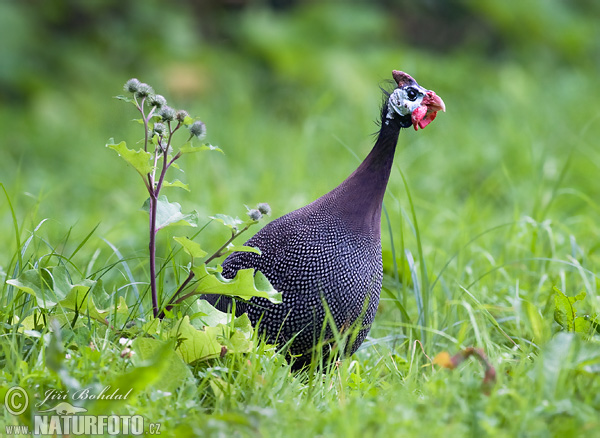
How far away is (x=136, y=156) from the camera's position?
76.9 inches

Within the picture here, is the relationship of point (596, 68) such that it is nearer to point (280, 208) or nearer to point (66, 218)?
point (280, 208)

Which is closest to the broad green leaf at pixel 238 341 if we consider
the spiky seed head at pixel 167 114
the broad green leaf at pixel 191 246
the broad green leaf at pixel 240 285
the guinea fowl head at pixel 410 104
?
the broad green leaf at pixel 240 285

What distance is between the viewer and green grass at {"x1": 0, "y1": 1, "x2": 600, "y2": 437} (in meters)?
1.68

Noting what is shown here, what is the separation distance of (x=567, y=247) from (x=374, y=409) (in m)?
1.96

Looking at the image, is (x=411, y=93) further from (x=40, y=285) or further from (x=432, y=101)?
(x=40, y=285)

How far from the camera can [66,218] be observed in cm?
407

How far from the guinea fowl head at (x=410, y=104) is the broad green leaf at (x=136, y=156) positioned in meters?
0.76

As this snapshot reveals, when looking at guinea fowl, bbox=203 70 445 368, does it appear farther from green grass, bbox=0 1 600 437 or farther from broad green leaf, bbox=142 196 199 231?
broad green leaf, bbox=142 196 199 231

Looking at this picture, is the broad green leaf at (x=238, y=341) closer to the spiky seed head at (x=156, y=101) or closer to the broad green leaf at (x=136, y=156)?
the broad green leaf at (x=136, y=156)

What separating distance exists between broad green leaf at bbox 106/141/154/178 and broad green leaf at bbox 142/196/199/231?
0.41ft

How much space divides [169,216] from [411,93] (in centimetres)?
83

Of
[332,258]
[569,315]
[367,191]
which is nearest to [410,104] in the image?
[367,191]

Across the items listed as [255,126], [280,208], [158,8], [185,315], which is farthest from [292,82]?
[185,315]
